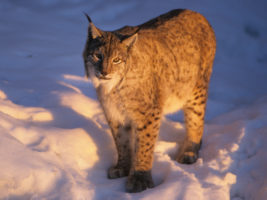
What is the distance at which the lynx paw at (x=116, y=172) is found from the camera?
2.97m

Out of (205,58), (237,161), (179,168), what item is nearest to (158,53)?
(205,58)

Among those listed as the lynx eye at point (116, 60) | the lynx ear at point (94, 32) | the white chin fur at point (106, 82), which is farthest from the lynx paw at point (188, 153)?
the lynx ear at point (94, 32)

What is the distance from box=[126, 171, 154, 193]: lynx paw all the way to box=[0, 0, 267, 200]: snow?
8 centimetres

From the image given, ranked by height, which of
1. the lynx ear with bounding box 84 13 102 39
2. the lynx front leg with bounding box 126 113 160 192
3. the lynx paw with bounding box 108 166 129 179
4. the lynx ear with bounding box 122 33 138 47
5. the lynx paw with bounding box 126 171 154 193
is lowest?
the lynx paw with bounding box 108 166 129 179

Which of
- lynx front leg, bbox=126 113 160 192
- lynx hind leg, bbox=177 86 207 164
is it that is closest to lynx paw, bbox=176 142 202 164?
lynx hind leg, bbox=177 86 207 164

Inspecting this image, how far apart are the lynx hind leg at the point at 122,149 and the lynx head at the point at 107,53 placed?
76 centimetres

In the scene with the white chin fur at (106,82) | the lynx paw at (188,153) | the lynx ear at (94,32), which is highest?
the lynx ear at (94,32)

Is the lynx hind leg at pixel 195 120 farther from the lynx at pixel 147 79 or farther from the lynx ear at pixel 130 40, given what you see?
the lynx ear at pixel 130 40

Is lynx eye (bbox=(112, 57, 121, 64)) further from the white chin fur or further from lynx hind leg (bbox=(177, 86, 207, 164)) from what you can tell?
lynx hind leg (bbox=(177, 86, 207, 164))

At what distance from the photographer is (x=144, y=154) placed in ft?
9.39

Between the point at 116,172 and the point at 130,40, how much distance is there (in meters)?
1.29

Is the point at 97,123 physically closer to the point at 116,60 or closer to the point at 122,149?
the point at 122,149

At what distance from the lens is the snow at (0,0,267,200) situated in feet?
8.18

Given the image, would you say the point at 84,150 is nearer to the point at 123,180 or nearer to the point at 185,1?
the point at 123,180
